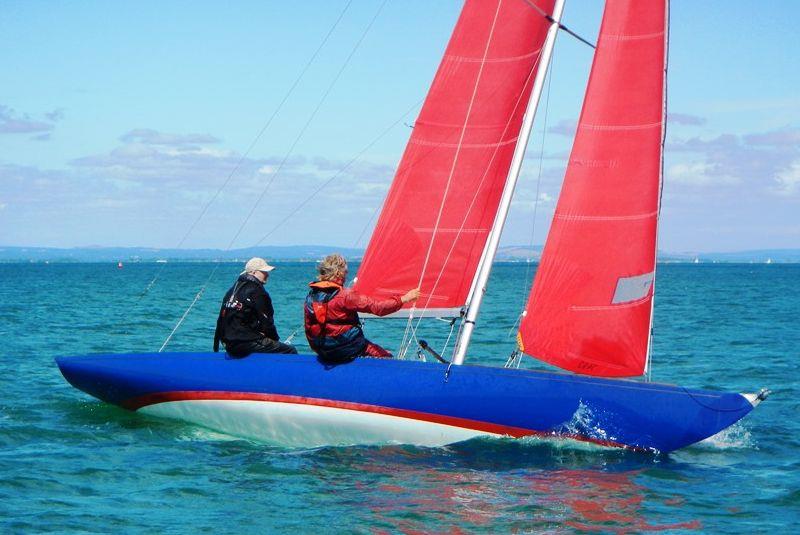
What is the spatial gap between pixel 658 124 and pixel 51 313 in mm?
25446

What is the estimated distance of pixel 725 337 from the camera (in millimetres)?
25031

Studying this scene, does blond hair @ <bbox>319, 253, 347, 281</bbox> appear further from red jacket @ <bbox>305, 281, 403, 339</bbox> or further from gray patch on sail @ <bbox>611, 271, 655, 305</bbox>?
gray patch on sail @ <bbox>611, 271, 655, 305</bbox>

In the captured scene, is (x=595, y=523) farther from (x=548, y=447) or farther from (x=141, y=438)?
(x=141, y=438)

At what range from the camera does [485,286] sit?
1097 centimetres

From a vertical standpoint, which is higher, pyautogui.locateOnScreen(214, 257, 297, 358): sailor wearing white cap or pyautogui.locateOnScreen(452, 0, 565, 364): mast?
pyautogui.locateOnScreen(452, 0, 565, 364): mast

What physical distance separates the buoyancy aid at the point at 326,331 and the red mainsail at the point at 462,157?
1429 millimetres

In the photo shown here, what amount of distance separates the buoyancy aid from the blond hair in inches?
4.8

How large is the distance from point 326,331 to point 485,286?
1.89 metres

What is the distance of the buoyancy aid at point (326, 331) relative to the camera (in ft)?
33.1

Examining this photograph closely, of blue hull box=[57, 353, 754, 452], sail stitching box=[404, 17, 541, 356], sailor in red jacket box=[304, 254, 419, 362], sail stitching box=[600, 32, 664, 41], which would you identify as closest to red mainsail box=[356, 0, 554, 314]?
sail stitching box=[404, 17, 541, 356]

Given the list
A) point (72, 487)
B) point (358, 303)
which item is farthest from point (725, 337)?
point (72, 487)

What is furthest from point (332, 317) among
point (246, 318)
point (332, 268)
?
point (246, 318)

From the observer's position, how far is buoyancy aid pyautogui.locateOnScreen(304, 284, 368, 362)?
33.1 feet

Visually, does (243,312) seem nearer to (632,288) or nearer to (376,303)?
(376,303)
